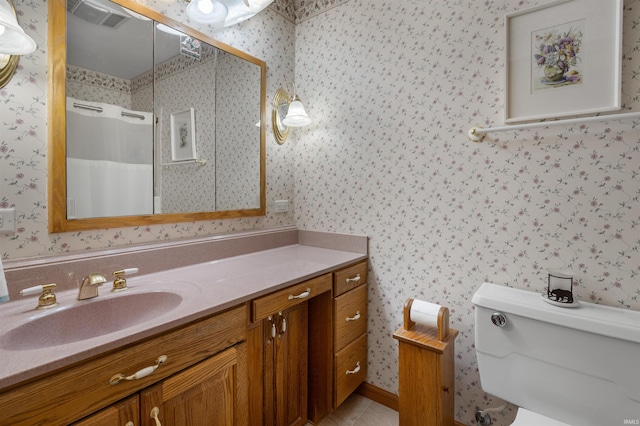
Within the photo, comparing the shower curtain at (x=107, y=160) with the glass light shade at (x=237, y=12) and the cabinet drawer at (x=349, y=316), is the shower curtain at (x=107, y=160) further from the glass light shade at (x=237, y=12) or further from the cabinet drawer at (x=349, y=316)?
the cabinet drawer at (x=349, y=316)

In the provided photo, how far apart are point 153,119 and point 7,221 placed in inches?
26.2

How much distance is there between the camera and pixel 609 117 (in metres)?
1.08

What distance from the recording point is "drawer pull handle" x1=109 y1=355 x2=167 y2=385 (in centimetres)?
77

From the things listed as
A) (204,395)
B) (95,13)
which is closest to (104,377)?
(204,395)

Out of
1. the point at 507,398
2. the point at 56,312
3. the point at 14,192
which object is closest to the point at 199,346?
the point at 56,312

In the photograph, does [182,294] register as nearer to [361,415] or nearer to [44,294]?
[44,294]

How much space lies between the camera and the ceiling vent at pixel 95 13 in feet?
3.78

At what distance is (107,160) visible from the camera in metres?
1.25

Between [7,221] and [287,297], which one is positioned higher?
[7,221]

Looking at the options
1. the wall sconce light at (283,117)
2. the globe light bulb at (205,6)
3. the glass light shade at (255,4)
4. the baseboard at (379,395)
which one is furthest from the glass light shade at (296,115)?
the baseboard at (379,395)

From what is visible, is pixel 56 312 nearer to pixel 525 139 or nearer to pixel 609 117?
pixel 525 139

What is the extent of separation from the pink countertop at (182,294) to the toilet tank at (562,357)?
75 centimetres

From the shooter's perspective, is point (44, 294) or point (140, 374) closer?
point (140, 374)

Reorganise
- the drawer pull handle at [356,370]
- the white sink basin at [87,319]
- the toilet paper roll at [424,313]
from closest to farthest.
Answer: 1. the white sink basin at [87,319]
2. the toilet paper roll at [424,313]
3. the drawer pull handle at [356,370]
